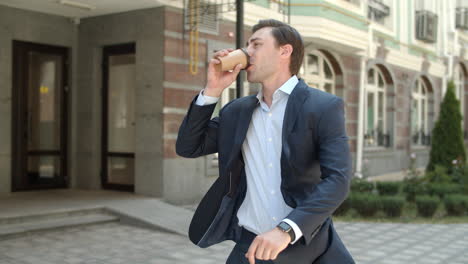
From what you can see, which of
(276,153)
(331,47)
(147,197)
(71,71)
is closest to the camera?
(276,153)

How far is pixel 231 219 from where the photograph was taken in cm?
230

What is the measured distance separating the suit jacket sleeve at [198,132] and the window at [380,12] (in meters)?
14.3

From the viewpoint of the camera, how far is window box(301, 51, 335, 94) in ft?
44.0

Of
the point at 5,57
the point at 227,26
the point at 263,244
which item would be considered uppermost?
the point at 227,26

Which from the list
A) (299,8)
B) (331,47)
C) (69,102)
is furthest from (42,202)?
(331,47)

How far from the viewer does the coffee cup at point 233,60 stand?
2.14 meters

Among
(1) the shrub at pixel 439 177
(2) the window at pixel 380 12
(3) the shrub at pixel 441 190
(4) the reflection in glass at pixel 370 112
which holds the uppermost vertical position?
(2) the window at pixel 380 12

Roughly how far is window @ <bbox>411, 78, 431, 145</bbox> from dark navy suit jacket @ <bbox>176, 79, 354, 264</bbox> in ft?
55.3

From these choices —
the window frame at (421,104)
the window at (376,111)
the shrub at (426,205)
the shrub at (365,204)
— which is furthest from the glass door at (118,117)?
the window frame at (421,104)

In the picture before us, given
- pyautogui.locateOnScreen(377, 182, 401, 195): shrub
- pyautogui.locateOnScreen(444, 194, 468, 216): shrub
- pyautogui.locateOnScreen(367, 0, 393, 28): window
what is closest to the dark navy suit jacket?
pyautogui.locateOnScreen(444, 194, 468, 216): shrub

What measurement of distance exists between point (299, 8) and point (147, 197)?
211 inches

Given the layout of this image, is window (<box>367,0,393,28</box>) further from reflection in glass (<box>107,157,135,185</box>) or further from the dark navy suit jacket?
the dark navy suit jacket

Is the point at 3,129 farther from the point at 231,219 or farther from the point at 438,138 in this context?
the point at 438,138

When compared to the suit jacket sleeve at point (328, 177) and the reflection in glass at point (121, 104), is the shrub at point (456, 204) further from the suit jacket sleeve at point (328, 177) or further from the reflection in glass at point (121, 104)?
the suit jacket sleeve at point (328, 177)
